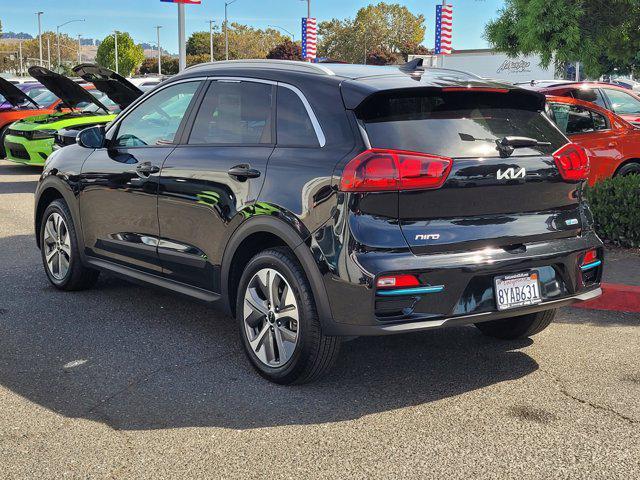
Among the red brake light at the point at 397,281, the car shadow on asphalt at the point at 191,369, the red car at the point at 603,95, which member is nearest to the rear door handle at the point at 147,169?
the car shadow on asphalt at the point at 191,369

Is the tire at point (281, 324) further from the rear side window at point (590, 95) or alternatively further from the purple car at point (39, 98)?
the purple car at point (39, 98)

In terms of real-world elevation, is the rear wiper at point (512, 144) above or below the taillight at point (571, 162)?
above

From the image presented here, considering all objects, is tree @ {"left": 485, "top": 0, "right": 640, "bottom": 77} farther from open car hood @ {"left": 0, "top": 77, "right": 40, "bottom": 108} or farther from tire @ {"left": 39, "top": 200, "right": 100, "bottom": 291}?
open car hood @ {"left": 0, "top": 77, "right": 40, "bottom": 108}

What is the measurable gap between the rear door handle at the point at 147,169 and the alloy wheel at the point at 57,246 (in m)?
1.28

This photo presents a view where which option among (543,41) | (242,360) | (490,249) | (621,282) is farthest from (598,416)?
(543,41)

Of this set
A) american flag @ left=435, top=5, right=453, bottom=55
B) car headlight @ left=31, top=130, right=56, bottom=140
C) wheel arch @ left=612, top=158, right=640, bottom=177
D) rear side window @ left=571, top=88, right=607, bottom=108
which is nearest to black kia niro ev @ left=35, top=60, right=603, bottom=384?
wheel arch @ left=612, top=158, right=640, bottom=177

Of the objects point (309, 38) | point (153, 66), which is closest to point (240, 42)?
point (153, 66)

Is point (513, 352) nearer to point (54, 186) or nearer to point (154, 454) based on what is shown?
point (154, 454)

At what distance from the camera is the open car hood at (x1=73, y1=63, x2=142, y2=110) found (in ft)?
30.7

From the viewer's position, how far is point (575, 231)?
4902 mm

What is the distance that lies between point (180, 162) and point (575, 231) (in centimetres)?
244

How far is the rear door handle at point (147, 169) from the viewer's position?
5746mm

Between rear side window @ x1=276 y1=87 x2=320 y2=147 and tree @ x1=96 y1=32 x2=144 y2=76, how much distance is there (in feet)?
357

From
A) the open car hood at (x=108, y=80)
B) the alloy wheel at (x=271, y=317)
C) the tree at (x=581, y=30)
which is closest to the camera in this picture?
the alloy wheel at (x=271, y=317)
